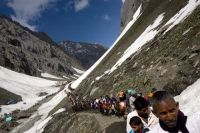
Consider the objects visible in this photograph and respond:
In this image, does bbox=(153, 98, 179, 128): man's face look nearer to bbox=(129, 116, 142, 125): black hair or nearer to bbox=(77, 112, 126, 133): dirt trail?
bbox=(129, 116, 142, 125): black hair

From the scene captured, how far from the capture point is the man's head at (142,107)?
8.71m

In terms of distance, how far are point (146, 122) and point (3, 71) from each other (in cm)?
16295

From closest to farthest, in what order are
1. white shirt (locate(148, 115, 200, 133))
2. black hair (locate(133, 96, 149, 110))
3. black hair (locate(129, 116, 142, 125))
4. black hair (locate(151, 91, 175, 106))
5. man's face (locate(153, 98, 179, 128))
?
white shirt (locate(148, 115, 200, 133)) < man's face (locate(153, 98, 179, 128)) < black hair (locate(151, 91, 175, 106)) < black hair (locate(129, 116, 142, 125)) < black hair (locate(133, 96, 149, 110))

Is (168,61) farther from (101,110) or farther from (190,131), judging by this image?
(190,131)

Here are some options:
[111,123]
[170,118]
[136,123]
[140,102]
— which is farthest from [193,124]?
[111,123]

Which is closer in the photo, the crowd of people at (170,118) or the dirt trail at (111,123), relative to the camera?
the crowd of people at (170,118)

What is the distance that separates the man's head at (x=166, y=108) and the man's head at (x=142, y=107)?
12.0 ft

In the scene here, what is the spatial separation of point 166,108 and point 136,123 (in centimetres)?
385

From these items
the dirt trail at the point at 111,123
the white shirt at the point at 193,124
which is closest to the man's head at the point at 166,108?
the white shirt at the point at 193,124

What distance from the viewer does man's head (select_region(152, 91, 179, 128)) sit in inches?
183

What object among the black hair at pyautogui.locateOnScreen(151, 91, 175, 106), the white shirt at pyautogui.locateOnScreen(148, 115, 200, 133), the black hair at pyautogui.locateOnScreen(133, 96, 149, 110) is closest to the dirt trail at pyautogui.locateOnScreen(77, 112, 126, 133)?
the black hair at pyautogui.locateOnScreen(133, 96, 149, 110)

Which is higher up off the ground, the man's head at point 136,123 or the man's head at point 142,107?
the man's head at point 142,107

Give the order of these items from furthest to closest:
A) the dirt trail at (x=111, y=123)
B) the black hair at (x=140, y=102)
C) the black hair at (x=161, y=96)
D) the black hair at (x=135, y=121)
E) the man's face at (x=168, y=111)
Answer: the dirt trail at (x=111, y=123), the black hair at (x=140, y=102), the black hair at (x=135, y=121), the black hair at (x=161, y=96), the man's face at (x=168, y=111)

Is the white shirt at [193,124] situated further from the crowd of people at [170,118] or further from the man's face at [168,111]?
the man's face at [168,111]
